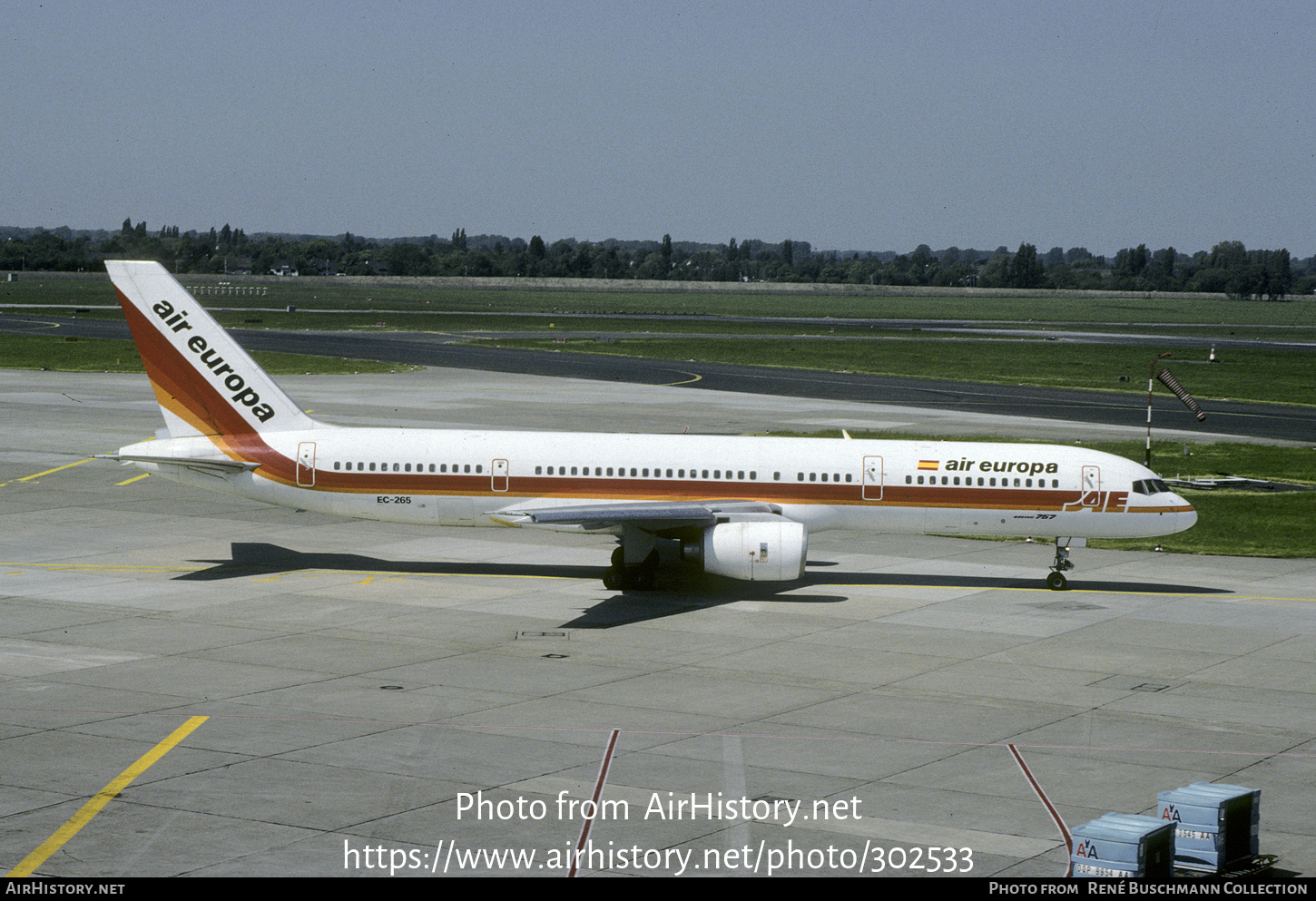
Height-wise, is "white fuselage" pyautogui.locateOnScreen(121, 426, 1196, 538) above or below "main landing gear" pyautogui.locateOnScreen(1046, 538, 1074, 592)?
above

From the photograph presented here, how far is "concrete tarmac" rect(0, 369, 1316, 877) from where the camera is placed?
64.7 ft

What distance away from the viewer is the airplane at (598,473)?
38.6 m

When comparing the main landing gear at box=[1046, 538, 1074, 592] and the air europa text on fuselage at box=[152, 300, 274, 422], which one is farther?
the air europa text on fuselage at box=[152, 300, 274, 422]

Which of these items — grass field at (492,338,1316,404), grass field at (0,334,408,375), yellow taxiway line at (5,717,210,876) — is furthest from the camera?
grass field at (492,338,1316,404)

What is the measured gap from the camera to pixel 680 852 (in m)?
19.2

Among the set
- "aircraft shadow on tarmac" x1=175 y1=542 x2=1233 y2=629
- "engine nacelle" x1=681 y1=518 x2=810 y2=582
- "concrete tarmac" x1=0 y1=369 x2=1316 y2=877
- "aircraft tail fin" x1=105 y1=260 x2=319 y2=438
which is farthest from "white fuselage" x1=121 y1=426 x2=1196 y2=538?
"engine nacelle" x1=681 y1=518 x2=810 y2=582

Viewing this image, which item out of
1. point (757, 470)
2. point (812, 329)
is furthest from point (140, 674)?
point (812, 329)

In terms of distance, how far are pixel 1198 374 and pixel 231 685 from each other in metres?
102

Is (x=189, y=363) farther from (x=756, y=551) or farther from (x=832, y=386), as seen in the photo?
(x=832, y=386)

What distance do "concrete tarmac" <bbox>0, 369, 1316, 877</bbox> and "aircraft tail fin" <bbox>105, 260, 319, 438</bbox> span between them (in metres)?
4.29

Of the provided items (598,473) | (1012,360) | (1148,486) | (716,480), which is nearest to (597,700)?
(598,473)

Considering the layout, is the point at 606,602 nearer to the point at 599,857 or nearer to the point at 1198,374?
the point at 599,857

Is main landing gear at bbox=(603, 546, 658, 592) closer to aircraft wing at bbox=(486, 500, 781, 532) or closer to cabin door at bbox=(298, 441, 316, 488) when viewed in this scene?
aircraft wing at bbox=(486, 500, 781, 532)

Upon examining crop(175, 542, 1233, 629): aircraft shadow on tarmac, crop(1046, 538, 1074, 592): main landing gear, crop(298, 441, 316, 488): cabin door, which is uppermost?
crop(298, 441, 316, 488): cabin door
